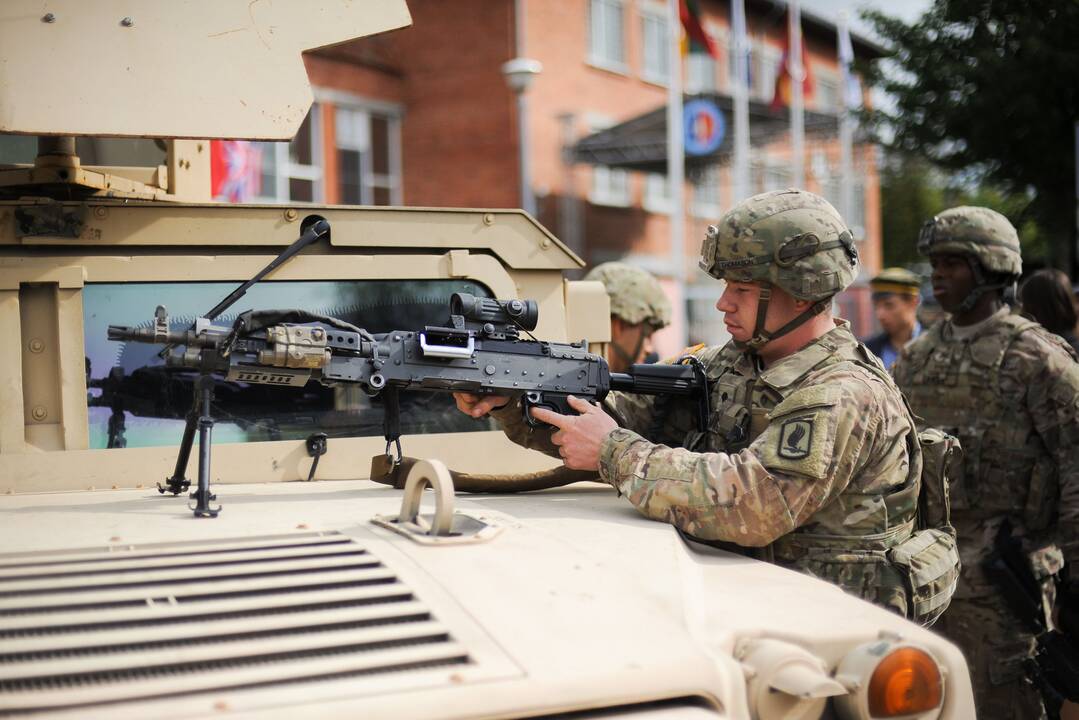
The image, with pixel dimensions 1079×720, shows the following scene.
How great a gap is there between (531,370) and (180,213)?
1.05m

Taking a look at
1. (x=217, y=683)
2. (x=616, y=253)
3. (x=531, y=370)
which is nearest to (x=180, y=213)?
(x=531, y=370)

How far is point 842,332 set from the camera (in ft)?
9.78

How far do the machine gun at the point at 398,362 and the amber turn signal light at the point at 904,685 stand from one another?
1.38m

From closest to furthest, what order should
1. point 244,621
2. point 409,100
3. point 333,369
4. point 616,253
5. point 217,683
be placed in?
point 217,683
point 244,621
point 333,369
point 409,100
point 616,253

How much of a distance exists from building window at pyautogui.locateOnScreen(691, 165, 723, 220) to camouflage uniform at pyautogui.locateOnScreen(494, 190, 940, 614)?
19298 millimetres

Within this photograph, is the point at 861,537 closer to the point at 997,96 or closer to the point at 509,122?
the point at 997,96

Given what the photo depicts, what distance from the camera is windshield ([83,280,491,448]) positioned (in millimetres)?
3025

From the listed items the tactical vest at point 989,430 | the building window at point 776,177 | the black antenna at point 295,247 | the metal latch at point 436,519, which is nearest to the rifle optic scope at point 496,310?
the black antenna at point 295,247

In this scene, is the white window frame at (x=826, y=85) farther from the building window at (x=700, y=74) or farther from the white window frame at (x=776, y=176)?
the building window at (x=700, y=74)

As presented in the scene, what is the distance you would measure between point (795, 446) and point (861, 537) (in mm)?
345

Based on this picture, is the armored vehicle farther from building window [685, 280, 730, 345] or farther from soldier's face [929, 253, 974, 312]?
building window [685, 280, 730, 345]

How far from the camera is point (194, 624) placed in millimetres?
1694

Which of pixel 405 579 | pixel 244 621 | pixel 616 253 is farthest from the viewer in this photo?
pixel 616 253

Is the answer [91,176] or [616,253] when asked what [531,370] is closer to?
[91,176]
